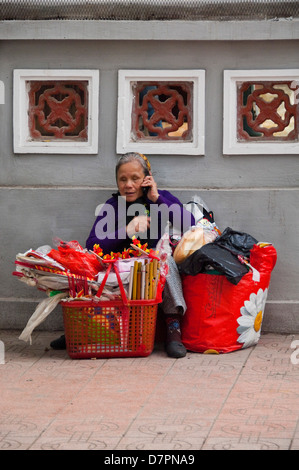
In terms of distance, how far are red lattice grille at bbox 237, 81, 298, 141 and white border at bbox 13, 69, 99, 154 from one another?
41.8 inches

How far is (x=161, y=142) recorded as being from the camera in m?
5.91

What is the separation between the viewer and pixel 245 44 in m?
5.79

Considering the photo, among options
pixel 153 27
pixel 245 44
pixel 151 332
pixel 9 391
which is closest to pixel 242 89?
pixel 245 44

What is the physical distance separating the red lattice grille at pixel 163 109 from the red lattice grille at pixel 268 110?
15.3 inches

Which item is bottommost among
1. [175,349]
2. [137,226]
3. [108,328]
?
[175,349]

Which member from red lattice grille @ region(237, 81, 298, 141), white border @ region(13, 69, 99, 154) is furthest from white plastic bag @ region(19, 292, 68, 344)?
red lattice grille @ region(237, 81, 298, 141)

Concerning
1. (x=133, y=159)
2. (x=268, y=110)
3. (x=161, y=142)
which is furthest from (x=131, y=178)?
(x=268, y=110)

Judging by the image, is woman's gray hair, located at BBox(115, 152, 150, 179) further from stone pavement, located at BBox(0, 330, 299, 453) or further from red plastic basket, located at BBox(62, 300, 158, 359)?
stone pavement, located at BBox(0, 330, 299, 453)

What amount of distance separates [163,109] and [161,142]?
240mm

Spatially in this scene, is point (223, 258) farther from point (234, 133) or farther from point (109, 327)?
point (234, 133)

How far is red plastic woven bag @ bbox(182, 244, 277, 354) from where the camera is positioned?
5.29 metres

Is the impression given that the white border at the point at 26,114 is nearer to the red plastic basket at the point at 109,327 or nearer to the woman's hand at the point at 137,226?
the woman's hand at the point at 137,226

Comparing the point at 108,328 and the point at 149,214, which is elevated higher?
the point at 149,214

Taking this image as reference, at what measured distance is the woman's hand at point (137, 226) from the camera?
5.37m
